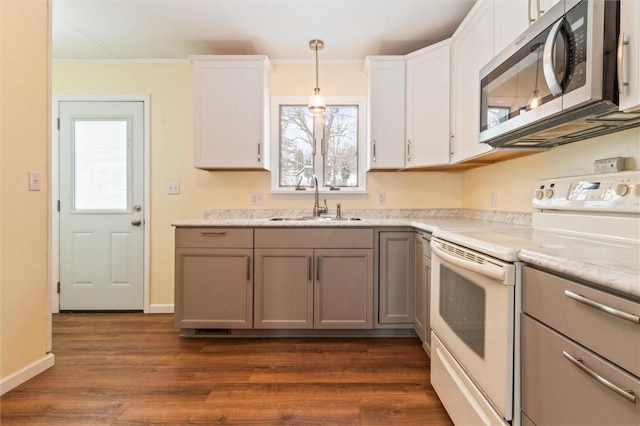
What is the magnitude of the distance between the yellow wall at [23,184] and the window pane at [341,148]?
209 cm

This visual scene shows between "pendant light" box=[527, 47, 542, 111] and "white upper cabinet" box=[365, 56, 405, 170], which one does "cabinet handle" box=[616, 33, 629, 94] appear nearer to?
"pendant light" box=[527, 47, 542, 111]

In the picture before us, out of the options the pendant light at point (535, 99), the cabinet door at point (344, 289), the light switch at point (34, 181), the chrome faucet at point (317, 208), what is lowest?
the cabinet door at point (344, 289)

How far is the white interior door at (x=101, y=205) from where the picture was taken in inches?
121

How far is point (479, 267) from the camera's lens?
3.86 feet

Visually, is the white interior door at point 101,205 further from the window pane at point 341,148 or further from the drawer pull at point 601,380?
the drawer pull at point 601,380

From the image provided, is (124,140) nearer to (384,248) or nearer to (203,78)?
(203,78)

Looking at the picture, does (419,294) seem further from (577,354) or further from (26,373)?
(26,373)

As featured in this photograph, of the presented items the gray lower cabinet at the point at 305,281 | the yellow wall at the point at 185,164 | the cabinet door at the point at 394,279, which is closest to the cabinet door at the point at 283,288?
the gray lower cabinet at the point at 305,281

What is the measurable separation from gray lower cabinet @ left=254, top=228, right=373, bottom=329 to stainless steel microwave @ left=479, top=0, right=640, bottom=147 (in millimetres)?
1261

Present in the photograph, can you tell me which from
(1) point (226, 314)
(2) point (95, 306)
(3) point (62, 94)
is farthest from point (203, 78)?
(2) point (95, 306)

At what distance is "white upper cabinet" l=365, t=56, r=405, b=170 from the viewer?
272cm

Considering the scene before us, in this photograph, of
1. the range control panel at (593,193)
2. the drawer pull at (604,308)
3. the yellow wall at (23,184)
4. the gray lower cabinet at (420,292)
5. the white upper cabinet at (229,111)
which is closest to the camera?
the drawer pull at (604,308)

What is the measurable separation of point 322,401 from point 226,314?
1.07m

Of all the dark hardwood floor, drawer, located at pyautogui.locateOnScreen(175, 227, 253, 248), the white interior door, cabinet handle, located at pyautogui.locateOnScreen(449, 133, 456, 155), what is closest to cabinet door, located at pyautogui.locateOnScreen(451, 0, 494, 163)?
cabinet handle, located at pyautogui.locateOnScreen(449, 133, 456, 155)
